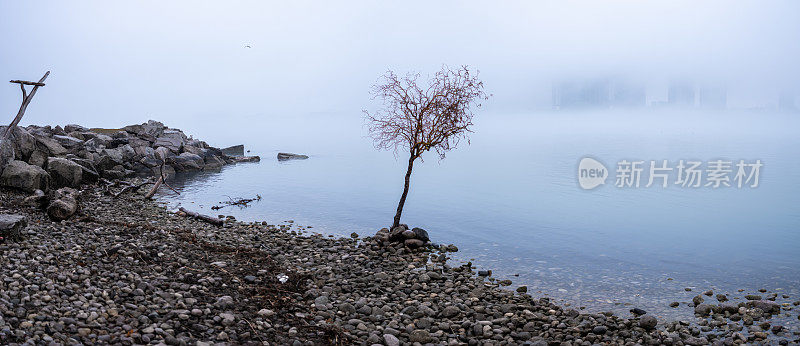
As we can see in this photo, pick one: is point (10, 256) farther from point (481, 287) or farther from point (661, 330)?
point (661, 330)

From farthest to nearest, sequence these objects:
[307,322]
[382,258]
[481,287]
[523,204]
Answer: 1. [523,204]
2. [382,258]
3. [481,287]
4. [307,322]

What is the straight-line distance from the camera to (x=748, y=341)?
12.7m

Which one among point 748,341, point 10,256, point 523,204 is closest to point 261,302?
point 10,256

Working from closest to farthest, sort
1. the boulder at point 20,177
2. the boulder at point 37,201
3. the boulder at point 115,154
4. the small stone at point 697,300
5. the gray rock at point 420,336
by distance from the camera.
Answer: the gray rock at point 420,336 → the small stone at point 697,300 → the boulder at point 37,201 → the boulder at point 20,177 → the boulder at point 115,154

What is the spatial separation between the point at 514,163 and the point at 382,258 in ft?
175

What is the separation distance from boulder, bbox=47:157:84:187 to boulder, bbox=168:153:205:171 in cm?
2014

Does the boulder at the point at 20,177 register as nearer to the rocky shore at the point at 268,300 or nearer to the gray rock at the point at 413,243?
the rocky shore at the point at 268,300

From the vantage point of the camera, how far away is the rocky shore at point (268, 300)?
1063 centimetres

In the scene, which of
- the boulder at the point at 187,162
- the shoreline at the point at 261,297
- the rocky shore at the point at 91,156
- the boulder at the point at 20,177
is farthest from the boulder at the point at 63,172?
the boulder at the point at 187,162

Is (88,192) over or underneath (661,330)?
over

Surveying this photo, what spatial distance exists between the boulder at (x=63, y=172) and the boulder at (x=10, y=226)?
15.9 meters

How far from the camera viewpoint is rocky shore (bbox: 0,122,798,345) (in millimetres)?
10633

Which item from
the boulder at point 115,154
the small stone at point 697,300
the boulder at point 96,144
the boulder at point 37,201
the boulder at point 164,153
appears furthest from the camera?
the boulder at point 164,153

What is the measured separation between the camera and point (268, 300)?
13.3 m
